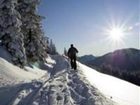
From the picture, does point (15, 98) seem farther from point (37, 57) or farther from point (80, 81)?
point (37, 57)

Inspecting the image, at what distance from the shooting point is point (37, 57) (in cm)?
3462

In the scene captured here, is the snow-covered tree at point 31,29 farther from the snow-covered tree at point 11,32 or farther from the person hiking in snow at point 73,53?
the person hiking in snow at point 73,53

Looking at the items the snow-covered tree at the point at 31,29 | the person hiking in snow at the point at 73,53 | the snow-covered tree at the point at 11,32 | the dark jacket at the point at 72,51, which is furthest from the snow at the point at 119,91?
the snow-covered tree at the point at 31,29

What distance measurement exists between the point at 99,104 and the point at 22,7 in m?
25.5

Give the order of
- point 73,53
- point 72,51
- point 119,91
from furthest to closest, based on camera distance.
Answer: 1. point 73,53
2. point 72,51
3. point 119,91

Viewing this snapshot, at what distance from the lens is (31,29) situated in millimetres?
34938

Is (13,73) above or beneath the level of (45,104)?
above

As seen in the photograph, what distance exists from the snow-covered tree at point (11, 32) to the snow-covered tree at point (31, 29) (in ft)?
17.3

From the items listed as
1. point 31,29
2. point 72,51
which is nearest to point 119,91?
point 72,51

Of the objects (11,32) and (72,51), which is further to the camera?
(11,32)

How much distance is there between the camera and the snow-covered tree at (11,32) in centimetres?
2741

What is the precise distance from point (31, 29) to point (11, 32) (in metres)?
7.30

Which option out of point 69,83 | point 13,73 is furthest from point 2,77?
point 69,83

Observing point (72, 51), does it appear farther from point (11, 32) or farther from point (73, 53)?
point (11, 32)
